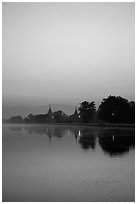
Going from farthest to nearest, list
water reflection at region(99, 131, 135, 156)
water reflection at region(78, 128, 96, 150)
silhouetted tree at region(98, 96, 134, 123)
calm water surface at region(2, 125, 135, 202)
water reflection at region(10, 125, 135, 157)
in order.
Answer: silhouetted tree at region(98, 96, 134, 123), water reflection at region(78, 128, 96, 150), water reflection at region(10, 125, 135, 157), water reflection at region(99, 131, 135, 156), calm water surface at region(2, 125, 135, 202)

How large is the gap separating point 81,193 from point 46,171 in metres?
3.81

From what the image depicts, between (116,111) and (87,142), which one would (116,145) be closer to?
(87,142)

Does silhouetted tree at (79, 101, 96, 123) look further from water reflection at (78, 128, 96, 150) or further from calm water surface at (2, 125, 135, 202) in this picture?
calm water surface at (2, 125, 135, 202)

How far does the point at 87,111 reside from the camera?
8856 cm

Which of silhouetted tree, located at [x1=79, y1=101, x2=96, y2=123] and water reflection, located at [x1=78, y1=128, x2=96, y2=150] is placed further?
silhouetted tree, located at [x1=79, y1=101, x2=96, y2=123]

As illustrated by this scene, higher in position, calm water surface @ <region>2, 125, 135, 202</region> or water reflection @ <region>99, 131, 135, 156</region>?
calm water surface @ <region>2, 125, 135, 202</region>

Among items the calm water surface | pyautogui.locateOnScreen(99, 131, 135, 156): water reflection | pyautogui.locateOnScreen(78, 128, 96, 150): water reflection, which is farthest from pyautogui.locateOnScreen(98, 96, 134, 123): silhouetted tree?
the calm water surface

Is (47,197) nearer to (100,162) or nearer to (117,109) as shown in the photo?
(100,162)

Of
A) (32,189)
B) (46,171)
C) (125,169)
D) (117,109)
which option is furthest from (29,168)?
(117,109)

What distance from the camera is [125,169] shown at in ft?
43.1

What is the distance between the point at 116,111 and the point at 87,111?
23.9 meters

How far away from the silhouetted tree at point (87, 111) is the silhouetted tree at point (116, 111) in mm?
15120

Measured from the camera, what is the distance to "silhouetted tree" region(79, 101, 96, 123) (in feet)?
276

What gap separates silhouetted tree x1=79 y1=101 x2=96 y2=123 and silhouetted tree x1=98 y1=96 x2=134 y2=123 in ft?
49.6
